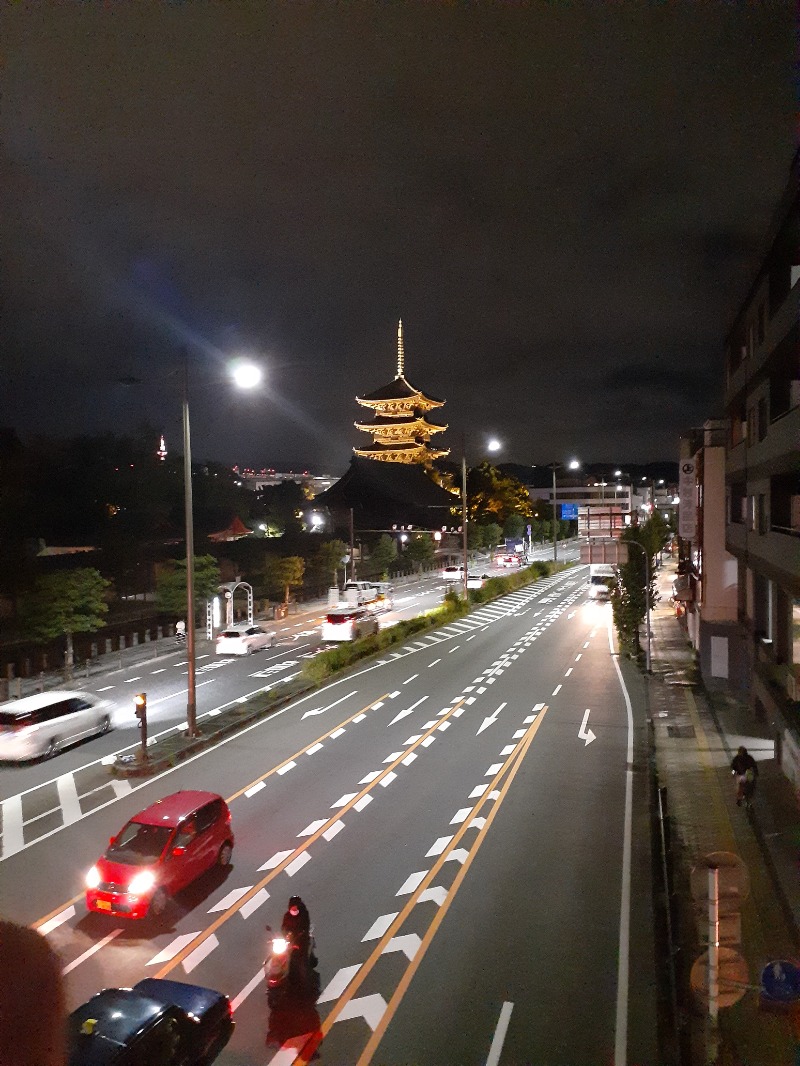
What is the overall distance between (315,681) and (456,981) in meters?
15.9

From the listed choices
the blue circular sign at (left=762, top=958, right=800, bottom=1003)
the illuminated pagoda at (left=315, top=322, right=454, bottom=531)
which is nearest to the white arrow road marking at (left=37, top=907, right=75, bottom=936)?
the blue circular sign at (left=762, top=958, right=800, bottom=1003)

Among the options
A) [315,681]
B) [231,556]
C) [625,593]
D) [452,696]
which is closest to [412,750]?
[452,696]

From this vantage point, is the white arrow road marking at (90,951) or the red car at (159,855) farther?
the red car at (159,855)

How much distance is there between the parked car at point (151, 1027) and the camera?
635cm

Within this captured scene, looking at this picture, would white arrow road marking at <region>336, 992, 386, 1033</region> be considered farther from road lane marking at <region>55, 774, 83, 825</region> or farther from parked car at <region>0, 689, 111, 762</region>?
parked car at <region>0, 689, 111, 762</region>

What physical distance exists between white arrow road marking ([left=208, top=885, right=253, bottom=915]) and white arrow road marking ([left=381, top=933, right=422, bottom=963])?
237 cm

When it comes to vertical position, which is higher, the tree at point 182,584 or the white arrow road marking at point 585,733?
the tree at point 182,584

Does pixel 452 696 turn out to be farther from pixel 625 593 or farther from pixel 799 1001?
pixel 799 1001

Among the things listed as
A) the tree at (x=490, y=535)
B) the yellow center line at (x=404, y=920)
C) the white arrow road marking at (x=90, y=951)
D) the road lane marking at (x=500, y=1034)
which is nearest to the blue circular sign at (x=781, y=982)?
the road lane marking at (x=500, y=1034)

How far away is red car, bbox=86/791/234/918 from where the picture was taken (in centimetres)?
986

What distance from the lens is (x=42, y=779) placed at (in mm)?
15859

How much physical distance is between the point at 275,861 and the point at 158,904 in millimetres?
2144

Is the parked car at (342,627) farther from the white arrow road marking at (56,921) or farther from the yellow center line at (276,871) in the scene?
the white arrow road marking at (56,921)

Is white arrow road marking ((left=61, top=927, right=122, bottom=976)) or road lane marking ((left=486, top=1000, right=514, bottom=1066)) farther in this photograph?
white arrow road marking ((left=61, top=927, right=122, bottom=976))
